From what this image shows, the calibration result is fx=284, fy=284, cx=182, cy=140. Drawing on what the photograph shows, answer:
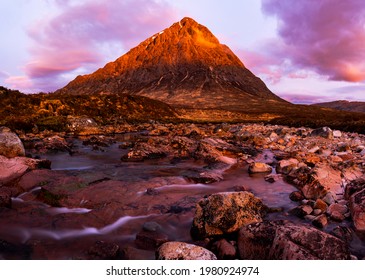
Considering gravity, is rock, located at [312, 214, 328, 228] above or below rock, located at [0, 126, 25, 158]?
below

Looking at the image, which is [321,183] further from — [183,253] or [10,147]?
[10,147]

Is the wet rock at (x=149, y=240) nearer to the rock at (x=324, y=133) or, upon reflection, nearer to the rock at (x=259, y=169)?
the rock at (x=259, y=169)

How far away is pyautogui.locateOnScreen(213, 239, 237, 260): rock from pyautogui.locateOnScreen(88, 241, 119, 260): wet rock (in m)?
2.01

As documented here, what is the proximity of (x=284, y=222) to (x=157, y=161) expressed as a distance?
1014cm

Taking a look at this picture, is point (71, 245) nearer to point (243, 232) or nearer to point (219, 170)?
point (243, 232)

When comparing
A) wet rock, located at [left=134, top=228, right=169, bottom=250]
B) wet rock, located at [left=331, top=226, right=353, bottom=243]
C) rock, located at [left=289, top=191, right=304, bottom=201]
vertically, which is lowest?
wet rock, located at [left=134, top=228, right=169, bottom=250]

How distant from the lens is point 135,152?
15.6 m

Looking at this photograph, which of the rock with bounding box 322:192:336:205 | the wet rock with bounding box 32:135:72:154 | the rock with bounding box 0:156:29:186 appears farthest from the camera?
the wet rock with bounding box 32:135:72:154

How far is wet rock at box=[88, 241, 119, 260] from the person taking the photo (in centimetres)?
553

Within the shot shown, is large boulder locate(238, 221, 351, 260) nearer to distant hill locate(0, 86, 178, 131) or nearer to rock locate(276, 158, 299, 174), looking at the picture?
rock locate(276, 158, 299, 174)

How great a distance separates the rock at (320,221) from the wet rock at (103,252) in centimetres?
449

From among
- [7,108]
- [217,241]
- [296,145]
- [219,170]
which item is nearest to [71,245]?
[217,241]

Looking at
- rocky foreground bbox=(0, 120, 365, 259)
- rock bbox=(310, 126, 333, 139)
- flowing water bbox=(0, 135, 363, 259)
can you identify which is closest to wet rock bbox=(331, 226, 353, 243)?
rocky foreground bbox=(0, 120, 365, 259)

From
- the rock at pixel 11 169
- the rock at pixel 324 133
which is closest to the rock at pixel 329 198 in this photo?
the rock at pixel 11 169
